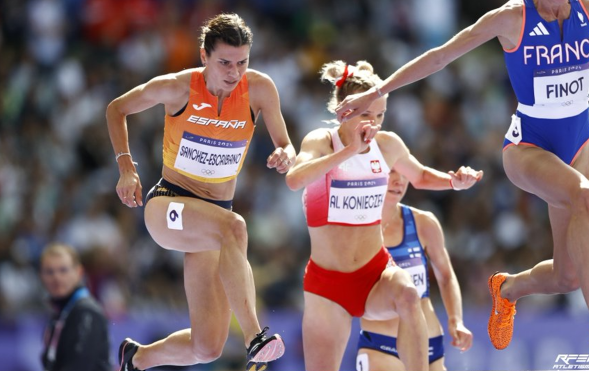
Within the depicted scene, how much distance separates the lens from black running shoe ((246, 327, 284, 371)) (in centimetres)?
550

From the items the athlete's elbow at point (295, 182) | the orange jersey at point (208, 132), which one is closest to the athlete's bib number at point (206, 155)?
the orange jersey at point (208, 132)

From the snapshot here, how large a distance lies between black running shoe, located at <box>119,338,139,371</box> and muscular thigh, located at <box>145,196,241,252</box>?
3.20 feet

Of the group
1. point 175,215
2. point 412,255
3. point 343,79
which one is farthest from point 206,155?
point 412,255

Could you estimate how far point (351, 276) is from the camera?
641 centimetres

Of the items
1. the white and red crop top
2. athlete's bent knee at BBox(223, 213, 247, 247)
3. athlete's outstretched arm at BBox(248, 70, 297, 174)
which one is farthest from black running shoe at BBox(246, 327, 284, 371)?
athlete's outstretched arm at BBox(248, 70, 297, 174)

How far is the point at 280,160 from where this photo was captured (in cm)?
583

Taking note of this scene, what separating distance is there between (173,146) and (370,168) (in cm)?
129

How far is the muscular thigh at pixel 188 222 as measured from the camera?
593cm

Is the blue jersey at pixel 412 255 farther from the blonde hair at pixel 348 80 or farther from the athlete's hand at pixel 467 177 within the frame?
the blonde hair at pixel 348 80

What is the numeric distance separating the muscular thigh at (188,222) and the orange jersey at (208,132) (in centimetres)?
26

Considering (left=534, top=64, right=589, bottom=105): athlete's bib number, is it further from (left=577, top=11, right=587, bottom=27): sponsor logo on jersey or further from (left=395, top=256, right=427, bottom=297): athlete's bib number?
(left=395, top=256, right=427, bottom=297): athlete's bib number

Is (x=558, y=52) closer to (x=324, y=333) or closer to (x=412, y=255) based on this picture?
(x=412, y=255)

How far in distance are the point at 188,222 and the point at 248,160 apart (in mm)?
5747

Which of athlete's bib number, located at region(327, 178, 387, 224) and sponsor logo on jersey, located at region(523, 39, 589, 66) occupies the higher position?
sponsor logo on jersey, located at region(523, 39, 589, 66)
